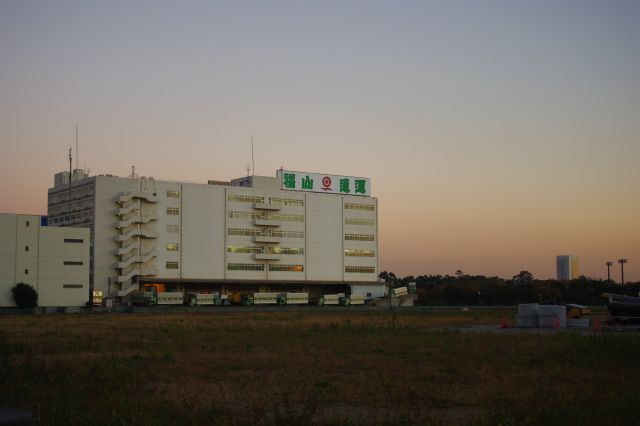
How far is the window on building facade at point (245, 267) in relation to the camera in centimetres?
15188

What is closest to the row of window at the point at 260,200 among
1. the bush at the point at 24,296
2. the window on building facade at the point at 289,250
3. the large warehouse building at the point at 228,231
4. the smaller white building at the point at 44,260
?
the large warehouse building at the point at 228,231

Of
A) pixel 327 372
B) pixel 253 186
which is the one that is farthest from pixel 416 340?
pixel 253 186

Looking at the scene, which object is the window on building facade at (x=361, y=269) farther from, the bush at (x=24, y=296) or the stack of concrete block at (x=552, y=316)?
the stack of concrete block at (x=552, y=316)

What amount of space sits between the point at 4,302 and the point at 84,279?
14.1m

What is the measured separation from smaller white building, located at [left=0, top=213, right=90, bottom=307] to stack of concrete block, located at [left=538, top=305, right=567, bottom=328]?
9559 cm

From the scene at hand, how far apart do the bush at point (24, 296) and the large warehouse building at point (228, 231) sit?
16.3 metres

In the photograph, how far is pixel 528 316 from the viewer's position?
53812 mm

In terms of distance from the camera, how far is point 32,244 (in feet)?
409

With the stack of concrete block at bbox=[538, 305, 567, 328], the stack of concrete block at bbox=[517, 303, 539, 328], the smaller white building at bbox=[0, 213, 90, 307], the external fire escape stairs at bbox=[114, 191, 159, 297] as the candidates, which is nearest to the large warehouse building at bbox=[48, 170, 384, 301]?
the external fire escape stairs at bbox=[114, 191, 159, 297]

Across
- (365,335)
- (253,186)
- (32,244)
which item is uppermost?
(253,186)

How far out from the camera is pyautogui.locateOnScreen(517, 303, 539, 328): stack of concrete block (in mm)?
53562

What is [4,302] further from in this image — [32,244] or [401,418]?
[401,418]

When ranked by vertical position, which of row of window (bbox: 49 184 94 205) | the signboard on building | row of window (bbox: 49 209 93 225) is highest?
the signboard on building

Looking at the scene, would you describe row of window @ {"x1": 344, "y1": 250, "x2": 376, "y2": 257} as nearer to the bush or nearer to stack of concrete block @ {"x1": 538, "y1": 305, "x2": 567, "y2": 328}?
the bush
